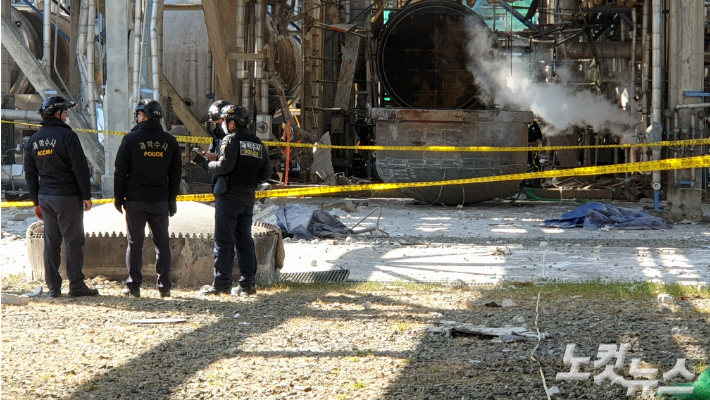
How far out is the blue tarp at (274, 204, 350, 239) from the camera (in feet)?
39.2

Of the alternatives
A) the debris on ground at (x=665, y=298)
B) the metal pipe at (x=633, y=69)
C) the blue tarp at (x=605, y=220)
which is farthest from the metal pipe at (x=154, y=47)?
the metal pipe at (x=633, y=69)

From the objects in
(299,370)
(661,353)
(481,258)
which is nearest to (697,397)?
(661,353)

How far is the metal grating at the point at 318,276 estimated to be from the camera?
8.71 metres

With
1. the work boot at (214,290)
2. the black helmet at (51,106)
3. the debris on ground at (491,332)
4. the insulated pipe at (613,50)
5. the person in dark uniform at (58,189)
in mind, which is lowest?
the debris on ground at (491,332)

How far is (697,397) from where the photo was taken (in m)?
Answer: 4.38

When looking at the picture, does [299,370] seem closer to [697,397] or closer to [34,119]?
[697,397]

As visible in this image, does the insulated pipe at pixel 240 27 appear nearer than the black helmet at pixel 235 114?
No

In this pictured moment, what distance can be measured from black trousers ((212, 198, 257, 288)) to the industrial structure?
3.63 metres

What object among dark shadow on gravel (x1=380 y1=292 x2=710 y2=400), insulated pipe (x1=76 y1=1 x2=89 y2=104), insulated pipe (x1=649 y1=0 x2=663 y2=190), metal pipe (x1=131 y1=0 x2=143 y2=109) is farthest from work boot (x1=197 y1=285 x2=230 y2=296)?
insulated pipe (x1=649 y1=0 x2=663 y2=190)

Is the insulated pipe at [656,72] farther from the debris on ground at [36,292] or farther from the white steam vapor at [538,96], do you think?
the debris on ground at [36,292]

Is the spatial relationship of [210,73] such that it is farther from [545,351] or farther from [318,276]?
[545,351]

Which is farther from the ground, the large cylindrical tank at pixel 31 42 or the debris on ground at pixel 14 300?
the large cylindrical tank at pixel 31 42

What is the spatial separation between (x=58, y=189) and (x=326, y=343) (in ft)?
9.72

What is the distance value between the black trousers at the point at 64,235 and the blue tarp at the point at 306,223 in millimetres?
4423
